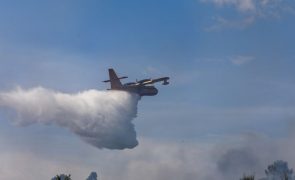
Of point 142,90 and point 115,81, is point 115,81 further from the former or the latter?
point 142,90

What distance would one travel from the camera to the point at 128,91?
158 meters

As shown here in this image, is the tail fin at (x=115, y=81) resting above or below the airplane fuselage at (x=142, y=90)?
above

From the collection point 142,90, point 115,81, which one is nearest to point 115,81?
point 115,81

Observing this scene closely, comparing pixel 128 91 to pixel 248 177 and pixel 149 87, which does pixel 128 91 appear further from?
pixel 248 177

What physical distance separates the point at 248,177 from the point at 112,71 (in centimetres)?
8709

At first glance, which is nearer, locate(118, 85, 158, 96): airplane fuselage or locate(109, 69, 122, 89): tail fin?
locate(118, 85, 158, 96): airplane fuselage

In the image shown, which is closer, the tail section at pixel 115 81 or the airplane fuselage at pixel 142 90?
the airplane fuselage at pixel 142 90

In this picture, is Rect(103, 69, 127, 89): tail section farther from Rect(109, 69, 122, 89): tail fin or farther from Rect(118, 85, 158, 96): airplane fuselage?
Rect(118, 85, 158, 96): airplane fuselage

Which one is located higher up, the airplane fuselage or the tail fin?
the tail fin

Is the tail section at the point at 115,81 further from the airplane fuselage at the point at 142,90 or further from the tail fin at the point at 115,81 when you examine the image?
the airplane fuselage at the point at 142,90

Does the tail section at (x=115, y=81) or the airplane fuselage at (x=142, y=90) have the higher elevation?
the tail section at (x=115, y=81)

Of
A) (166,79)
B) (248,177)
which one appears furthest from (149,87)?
(248,177)

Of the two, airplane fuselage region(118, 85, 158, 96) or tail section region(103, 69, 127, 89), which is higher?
tail section region(103, 69, 127, 89)

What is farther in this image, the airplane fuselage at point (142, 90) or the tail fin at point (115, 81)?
the tail fin at point (115, 81)
